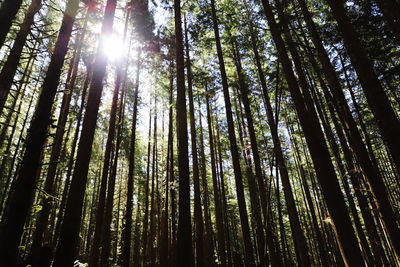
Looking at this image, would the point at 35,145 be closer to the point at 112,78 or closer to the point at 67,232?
the point at 67,232

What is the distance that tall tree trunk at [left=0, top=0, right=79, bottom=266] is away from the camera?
9.77ft

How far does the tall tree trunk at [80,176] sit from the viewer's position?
3053mm

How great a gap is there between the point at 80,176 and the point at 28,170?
0.76 m

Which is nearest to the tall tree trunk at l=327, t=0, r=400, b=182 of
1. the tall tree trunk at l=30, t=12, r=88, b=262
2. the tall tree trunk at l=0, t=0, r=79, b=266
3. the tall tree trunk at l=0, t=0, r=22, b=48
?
the tall tree trunk at l=0, t=0, r=79, b=266

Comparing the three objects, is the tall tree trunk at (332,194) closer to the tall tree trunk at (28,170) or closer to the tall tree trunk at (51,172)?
the tall tree trunk at (28,170)

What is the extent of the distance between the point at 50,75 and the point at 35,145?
4.49 feet

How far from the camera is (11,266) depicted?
296 centimetres

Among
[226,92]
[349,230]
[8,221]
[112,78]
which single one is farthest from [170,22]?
[349,230]

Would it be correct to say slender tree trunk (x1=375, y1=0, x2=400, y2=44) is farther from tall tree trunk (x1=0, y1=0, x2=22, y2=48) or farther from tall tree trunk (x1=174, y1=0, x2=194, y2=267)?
tall tree trunk (x1=0, y1=0, x2=22, y2=48)

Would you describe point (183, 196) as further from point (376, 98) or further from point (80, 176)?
point (376, 98)

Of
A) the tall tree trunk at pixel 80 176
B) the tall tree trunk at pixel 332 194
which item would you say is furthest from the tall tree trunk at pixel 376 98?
the tall tree trunk at pixel 80 176

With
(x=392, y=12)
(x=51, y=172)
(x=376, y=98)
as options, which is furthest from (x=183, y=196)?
(x=392, y=12)

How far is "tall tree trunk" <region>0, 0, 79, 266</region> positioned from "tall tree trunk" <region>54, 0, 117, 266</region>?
0.59 metres

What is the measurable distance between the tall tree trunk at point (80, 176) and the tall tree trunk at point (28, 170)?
0.59 meters
